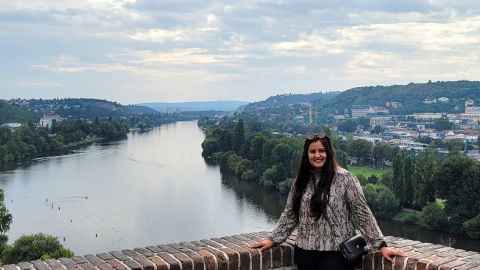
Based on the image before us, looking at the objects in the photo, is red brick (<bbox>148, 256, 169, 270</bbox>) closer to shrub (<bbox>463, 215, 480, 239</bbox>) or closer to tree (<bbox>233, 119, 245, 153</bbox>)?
shrub (<bbox>463, 215, 480, 239</bbox>)

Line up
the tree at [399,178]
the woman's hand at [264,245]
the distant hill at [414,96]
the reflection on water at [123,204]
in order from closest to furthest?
1. the woman's hand at [264,245]
2. the reflection on water at [123,204]
3. the tree at [399,178]
4. the distant hill at [414,96]

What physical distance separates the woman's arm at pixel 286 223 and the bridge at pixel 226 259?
121 millimetres

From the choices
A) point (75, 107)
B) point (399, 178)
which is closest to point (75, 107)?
point (75, 107)

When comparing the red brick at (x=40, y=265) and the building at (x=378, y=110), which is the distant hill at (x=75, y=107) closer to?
the building at (x=378, y=110)

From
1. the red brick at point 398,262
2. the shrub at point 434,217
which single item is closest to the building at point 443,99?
the shrub at point 434,217

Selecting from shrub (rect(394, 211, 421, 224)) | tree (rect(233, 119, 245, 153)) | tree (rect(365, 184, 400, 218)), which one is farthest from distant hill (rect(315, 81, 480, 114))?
shrub (rect(394, 211, 421, 224))

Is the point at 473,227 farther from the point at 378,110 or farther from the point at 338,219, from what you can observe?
the point at 378,110

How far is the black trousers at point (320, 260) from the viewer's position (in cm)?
329

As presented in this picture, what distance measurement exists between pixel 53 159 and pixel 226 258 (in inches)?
2485

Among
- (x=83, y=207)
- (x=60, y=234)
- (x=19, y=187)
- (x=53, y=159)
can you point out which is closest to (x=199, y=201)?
(x=83, y=207)

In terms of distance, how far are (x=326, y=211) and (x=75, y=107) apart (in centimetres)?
17825

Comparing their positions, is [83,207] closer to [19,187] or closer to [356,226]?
[19,187]

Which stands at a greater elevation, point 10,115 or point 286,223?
point 286,223

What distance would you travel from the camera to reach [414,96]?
137750 mm
